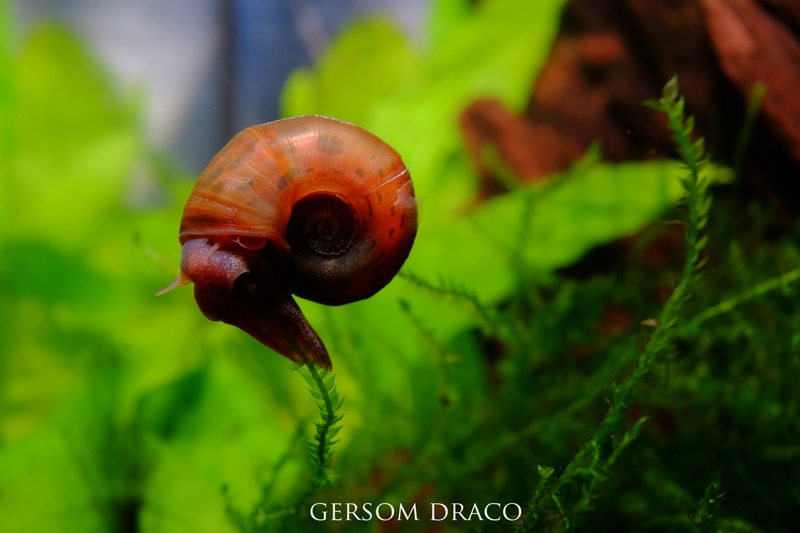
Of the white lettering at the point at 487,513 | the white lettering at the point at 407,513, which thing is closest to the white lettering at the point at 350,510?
the white lettering at the point at 407,513

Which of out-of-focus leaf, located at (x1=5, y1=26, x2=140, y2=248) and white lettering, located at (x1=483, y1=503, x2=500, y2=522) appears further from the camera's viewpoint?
out-of-focus leaf, located at (x1=5, y1=26, x2=140, y2=248)

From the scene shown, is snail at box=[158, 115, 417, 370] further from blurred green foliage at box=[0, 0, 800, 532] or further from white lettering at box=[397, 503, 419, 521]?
white lettering at box=[397, 503, 419, 521]

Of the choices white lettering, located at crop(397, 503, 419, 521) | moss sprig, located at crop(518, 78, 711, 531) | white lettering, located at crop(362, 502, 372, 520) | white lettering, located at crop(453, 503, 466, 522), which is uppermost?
moss sprig, located at crop(518, 78, 711, 531)

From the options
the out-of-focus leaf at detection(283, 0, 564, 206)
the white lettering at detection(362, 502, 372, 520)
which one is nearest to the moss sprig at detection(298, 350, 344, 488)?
the white lettering at detection(362, 502, 372, 520)

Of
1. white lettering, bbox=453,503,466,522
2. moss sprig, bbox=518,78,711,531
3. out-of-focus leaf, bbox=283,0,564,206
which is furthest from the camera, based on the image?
out-of-focus leaf, bbox=283,0,564,206

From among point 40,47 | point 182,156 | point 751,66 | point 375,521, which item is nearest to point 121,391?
point 182,156

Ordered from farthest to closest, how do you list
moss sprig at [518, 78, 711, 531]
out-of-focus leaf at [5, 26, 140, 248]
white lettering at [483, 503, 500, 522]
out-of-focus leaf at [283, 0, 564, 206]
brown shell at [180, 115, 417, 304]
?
out-of-focus leaf at [5, 26, 140, 248] → out-of-focus leaf at [283, 0, 564, 206] → white lettering at [483, 503, 500, 522] → moss sprig at [518, 78, 711, 531] → brown shell at [180, 115, 417, 304]

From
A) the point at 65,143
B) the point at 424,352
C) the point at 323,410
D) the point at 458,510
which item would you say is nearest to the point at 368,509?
the point at 458,510
